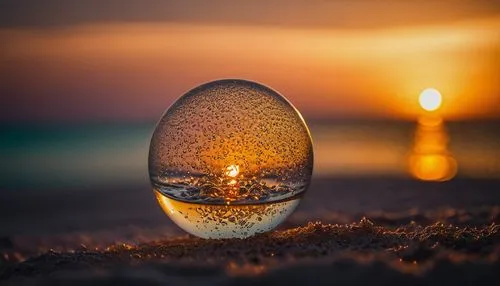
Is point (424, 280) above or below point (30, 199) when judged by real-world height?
above

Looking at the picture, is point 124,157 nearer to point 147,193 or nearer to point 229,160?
point 147,193

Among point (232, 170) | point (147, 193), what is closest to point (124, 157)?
point (147, 193)

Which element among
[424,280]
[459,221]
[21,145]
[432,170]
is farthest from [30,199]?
[21,145]

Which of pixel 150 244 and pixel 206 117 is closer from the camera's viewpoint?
pixel 206 117

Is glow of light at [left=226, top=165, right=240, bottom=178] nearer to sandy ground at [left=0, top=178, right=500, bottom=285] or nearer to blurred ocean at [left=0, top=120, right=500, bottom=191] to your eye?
sandy ground at [left=0, top=178, right=500, bottom=285]

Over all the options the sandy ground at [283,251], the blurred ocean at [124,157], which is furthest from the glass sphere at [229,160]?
the blurred ocean at [124,157]

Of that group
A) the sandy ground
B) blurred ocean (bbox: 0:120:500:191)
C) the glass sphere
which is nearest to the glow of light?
the glass sphere

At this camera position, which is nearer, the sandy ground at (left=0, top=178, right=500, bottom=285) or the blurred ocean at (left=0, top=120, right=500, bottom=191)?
the sandy ground at (left=0, top=178, right=500, bottom=285)

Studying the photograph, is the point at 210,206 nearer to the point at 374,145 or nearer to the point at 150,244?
the point at 150,244
